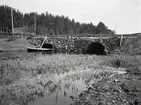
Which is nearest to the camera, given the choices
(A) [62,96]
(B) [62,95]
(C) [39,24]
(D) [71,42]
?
(A) [62,96]

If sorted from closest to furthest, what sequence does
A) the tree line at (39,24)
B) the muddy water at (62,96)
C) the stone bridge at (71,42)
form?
1. the muddy water at (62,96)
2. the stone bridge at (71,42)
3. the tree line at (39,24)

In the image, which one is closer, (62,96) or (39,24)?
(62,96)

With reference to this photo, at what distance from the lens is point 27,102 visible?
7.35m

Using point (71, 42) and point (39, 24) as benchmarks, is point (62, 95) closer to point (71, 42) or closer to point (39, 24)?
point (71, 42)

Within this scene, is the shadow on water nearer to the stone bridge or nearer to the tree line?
the stone bridge

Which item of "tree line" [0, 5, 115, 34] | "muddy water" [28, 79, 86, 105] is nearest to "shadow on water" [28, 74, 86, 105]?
"muddy water" [28, 79, 86, 105]

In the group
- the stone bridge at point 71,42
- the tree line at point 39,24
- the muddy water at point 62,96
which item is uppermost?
the tree line at point 39,24

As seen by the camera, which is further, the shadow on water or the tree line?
the tree line

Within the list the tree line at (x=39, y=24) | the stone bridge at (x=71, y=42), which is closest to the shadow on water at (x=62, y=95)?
the stone bridge at (x=71, y=42)

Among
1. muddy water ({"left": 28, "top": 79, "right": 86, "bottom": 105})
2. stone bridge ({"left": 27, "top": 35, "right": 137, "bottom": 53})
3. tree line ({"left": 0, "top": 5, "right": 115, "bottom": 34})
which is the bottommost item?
muddy water ({"left": 28, "top": 79, "right": 86, "bottom": 105})

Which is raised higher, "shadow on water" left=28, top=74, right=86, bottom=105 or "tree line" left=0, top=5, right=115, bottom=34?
"tree line" left=0, top=5, right=115, bottom=34

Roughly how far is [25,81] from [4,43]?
3067 cm

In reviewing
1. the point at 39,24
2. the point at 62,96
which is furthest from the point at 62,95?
the point at 39,24

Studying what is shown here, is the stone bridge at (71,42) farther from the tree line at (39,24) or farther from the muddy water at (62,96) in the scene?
the tree line at (39,24)
